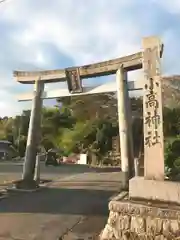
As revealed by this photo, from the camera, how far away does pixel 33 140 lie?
466 inches

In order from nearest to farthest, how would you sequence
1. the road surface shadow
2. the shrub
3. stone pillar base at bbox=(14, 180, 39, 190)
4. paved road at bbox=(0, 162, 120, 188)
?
A: the road surface shadow < stone pillar base at bbox=(14, 180, 39, 190) < the shrub < paved road at bbox=(0, 162, 120, 188)

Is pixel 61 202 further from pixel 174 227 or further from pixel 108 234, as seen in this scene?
pixel 174 227

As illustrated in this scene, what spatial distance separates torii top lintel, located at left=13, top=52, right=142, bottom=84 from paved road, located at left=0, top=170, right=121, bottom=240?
4.42 metres

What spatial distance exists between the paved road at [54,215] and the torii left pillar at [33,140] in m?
0.90

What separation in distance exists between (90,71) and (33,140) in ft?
11.6

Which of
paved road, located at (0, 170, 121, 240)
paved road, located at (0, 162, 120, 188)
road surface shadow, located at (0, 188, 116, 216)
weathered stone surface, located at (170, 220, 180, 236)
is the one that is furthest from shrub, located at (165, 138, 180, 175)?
weathered stone surface, located at (170, 220, 180, 236)

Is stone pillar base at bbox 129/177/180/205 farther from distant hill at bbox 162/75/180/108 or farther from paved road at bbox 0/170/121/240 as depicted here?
distant hill at bbox 162/75/180/108

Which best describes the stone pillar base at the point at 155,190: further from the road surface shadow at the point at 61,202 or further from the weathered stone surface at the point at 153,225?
the road surface shadow at the point at 61,202

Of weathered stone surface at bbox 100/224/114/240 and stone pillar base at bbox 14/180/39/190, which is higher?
stone pillar base at bbox 14/180/39/190

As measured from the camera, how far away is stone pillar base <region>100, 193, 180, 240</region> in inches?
200

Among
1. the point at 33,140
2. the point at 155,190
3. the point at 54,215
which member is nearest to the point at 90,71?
the point at 33,140

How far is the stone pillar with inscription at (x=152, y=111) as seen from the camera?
6.02 m

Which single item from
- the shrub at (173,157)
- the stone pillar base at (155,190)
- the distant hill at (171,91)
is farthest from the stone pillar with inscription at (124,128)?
the distant hill at (171,91)

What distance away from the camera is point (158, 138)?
20.1ft
